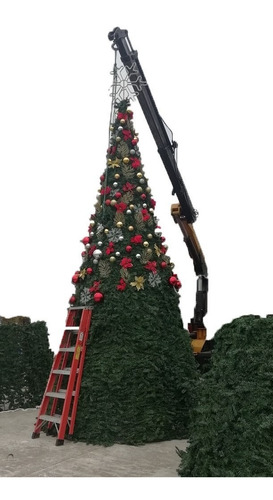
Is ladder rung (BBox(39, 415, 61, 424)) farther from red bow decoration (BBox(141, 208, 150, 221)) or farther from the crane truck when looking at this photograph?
the crane truck

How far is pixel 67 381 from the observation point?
23.8ft

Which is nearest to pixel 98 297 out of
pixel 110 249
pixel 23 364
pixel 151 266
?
pixel 110 249

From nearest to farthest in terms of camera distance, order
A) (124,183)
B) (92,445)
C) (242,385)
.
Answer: (242,385)
(92,445)
(124,183)

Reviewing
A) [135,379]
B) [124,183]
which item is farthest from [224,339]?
[124,183]

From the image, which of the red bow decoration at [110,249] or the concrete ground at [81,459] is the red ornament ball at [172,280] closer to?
the red bow decoration at [110,249]

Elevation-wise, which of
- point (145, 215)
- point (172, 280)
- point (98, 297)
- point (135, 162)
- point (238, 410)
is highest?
point (135, 162)

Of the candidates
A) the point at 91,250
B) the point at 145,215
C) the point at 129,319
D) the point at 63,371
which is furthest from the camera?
the point at 145,215

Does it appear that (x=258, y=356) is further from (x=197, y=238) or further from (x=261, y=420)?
(x=197, y=238)

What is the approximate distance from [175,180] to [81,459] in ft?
19.0

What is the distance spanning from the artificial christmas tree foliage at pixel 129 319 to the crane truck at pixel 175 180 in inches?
19.2

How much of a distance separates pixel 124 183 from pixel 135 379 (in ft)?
10.9

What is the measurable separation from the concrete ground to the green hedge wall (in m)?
2.28

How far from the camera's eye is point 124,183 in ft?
25.7

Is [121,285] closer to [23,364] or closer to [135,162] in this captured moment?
[135,162]
